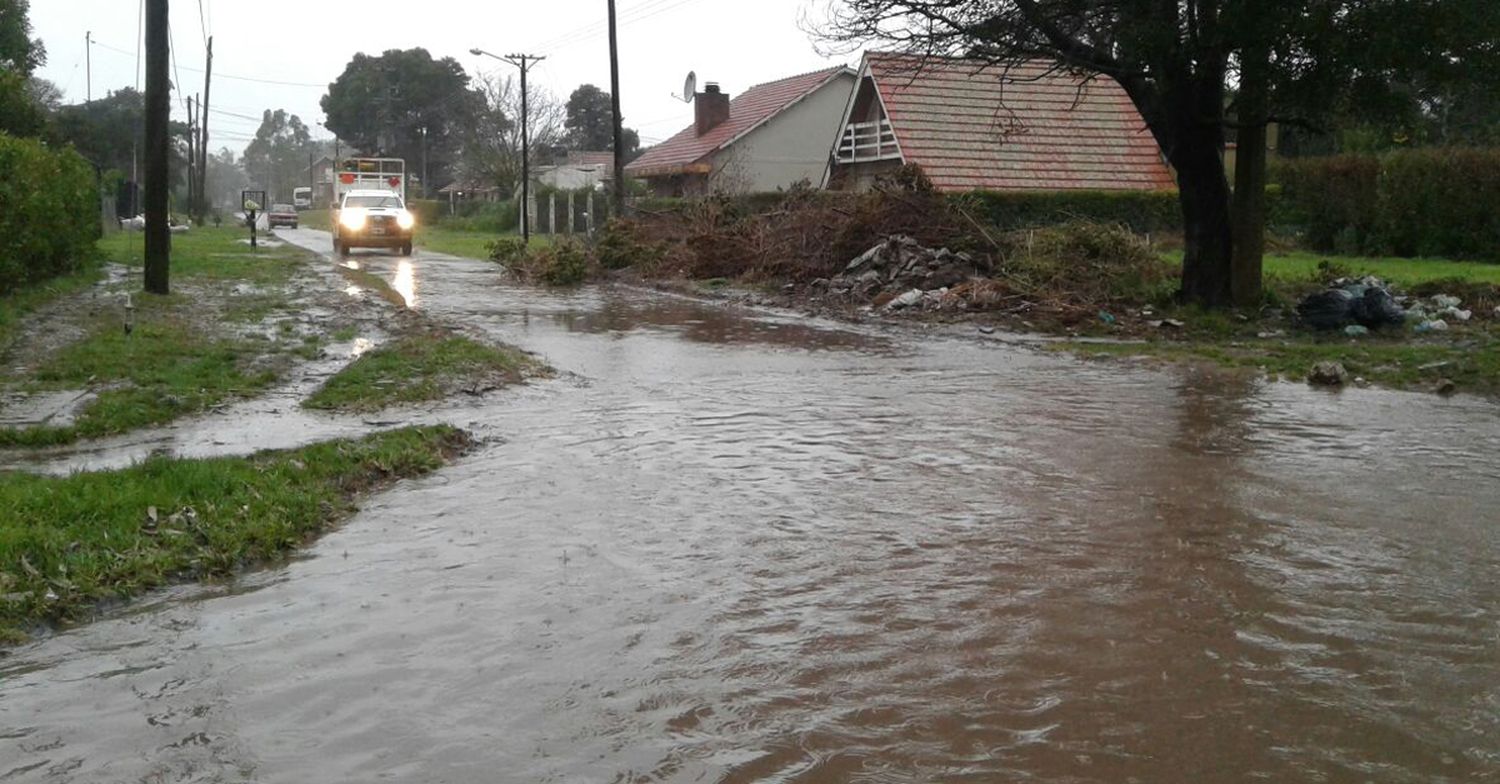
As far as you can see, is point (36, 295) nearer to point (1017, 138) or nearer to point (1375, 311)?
point (1375, 311)

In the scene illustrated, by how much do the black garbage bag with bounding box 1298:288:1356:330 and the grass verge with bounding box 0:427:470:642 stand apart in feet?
39.2

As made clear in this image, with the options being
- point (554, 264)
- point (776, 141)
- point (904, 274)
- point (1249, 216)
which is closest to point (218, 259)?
point (554, 264)

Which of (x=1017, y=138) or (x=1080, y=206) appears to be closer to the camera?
(x=1080, y=206)

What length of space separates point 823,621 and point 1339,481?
432 centimetres

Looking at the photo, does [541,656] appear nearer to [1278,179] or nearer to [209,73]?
[1278,179]

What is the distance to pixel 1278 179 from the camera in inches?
1272

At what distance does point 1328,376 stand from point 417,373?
852 centimetres

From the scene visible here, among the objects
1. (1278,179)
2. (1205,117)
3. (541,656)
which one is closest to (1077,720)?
(541,656)

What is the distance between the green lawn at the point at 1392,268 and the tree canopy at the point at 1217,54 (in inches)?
135

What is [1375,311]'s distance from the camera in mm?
15875

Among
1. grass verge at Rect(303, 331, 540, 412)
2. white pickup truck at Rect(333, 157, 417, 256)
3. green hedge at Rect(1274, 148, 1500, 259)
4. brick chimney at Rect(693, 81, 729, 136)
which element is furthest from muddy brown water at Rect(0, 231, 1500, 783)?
brick chimney at Rect(693, 81, 729, 136)

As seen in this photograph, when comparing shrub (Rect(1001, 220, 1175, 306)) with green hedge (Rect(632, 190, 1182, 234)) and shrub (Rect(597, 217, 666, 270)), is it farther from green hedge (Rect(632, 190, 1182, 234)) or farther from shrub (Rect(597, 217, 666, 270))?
green hedge (Rect(632, 190, 1182, 234))

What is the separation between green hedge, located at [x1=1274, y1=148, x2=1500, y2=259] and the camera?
85.3 feet

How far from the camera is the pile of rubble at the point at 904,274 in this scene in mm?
20062
